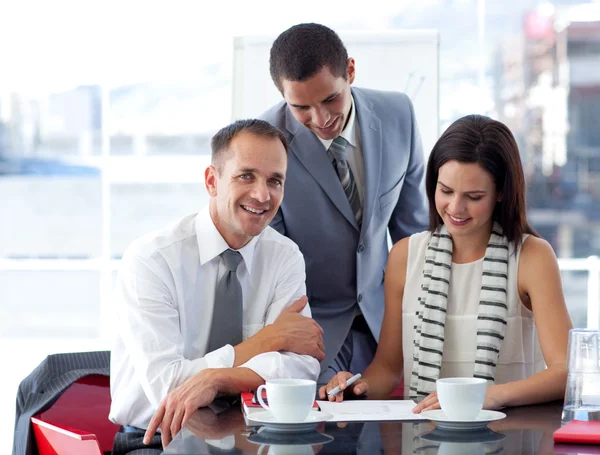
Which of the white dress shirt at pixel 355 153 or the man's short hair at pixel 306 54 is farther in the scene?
the white dress shirt at pixel 355 153

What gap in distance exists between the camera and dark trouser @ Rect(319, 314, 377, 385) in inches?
95.2

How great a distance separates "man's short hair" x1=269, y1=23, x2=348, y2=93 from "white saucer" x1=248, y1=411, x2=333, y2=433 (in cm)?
92

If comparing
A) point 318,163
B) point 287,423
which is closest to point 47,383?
point 318,163

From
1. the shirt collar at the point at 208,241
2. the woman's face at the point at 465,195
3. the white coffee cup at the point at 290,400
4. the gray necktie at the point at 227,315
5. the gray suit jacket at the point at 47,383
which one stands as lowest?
the gray suit jacket at the point at 47,383

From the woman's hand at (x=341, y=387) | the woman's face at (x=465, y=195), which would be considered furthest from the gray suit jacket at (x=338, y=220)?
the woman's hand at (x=341, y=387)

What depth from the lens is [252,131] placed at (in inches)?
81.7

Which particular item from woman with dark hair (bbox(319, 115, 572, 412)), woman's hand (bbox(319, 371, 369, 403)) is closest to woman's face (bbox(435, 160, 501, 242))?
woman with dark hair (bbox(319, 115, 572, 412))

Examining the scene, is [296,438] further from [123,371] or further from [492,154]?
[492,154]

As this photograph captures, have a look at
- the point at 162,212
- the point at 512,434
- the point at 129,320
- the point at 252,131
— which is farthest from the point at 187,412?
the point at 162,212

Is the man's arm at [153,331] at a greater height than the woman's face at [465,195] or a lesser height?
lesser

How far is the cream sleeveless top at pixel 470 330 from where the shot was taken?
209cm

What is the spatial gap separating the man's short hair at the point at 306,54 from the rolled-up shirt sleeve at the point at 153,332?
558 millimetres

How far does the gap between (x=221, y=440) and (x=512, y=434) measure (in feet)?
1.54

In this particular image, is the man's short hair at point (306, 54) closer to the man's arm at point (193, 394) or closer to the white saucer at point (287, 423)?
the man's arm at point (193, 394)
